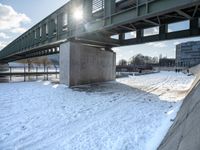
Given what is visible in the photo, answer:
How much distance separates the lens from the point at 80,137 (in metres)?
4.83

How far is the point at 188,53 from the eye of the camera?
113 metres

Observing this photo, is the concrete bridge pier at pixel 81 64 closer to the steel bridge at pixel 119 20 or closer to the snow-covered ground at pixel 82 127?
the steel bridge at pixel 119 20

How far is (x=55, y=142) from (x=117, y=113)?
340cm

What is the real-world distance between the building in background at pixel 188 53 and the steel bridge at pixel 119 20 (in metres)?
104

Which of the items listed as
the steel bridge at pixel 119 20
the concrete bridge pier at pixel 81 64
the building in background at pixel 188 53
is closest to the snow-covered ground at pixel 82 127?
the steel bridge at pixel 119 20

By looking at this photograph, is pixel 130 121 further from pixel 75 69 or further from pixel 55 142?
pixel 75 69

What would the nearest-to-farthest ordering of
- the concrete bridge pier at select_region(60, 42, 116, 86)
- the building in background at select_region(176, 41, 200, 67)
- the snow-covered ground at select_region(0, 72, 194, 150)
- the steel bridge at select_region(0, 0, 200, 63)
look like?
the snow-covered ground at select_region(0, 72, 194, 150)
the steel bridge at select_region(0, 0, 200, 63)
the concrete bridge pier at select_region(60, 42, 116, 86)
the building in background at select_region(176, 41, 200, 67)

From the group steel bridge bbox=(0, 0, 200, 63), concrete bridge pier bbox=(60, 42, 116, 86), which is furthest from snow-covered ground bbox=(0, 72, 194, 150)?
concrete bridge pier bbox=(60, 42, 116, 86)

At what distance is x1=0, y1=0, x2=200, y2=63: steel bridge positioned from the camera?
29.1ft

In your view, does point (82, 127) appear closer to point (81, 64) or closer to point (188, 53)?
point (81, 64)

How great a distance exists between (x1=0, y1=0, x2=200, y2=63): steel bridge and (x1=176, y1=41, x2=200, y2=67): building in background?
343 feet

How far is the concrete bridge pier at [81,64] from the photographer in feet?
51.5

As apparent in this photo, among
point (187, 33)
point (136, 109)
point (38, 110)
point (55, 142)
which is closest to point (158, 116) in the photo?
point (136, 109)

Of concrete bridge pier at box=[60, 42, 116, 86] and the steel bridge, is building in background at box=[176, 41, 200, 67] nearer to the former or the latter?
concrete bridge pier at box=[60, 42, 116, 86]
